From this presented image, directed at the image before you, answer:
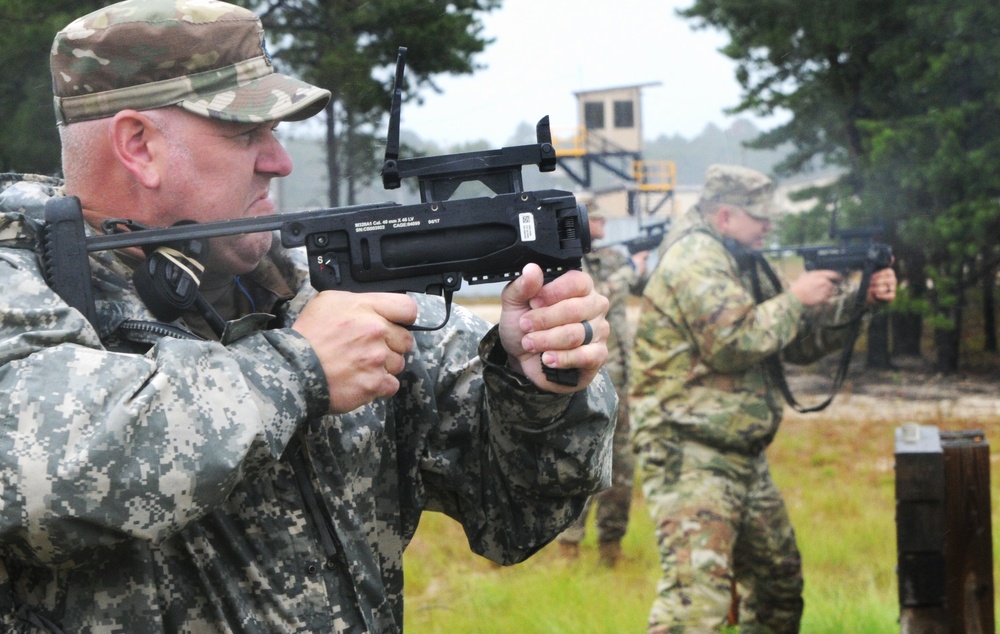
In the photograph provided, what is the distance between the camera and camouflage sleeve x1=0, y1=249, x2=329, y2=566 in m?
1.53

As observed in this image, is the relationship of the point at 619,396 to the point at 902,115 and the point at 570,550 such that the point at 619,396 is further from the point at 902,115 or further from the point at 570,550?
the point at 902,115

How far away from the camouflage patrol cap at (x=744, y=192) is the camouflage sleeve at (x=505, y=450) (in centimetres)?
329

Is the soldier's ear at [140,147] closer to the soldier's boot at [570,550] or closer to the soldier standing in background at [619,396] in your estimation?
the soldier standing in background at [619,396]

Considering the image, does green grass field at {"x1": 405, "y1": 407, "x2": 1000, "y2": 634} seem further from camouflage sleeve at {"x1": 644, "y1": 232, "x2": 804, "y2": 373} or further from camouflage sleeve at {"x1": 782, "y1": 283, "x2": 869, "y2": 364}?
camouflage sleeve at {"x1": 644, "y1": 232, "x2": 804, "y2": 373}

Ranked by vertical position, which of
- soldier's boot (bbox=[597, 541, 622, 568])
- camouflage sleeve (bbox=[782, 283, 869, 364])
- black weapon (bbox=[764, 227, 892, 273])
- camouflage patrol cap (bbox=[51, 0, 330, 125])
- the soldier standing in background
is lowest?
soldier's boot (bbox=[597, 541, 622, 568])

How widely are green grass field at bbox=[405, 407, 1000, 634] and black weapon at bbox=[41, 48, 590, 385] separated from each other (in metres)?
3.47

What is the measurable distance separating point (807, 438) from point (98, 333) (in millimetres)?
9661

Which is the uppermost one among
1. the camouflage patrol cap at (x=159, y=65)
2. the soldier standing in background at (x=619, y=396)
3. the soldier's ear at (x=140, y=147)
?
the camouflage patrol cap at (x=159, y=65)

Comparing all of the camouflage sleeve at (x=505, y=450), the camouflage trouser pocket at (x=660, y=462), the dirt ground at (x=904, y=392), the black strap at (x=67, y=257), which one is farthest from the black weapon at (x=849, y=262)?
the dirt ground at (x=904, y=392)

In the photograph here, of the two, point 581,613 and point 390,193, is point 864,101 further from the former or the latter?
point 390,193

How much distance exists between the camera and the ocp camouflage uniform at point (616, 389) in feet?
22.8

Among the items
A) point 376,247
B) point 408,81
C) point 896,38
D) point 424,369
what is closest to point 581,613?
point 408,81

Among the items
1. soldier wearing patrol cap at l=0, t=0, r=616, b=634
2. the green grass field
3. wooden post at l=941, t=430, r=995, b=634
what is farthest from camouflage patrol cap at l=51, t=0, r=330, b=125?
the green grass field

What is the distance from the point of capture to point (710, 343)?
4.83 meters
